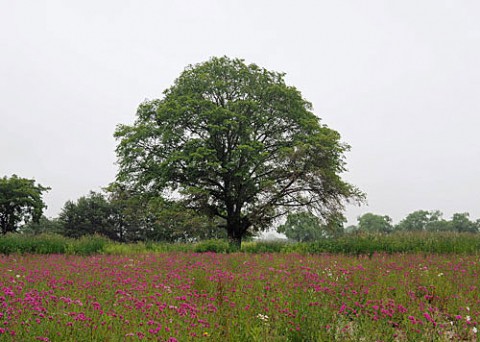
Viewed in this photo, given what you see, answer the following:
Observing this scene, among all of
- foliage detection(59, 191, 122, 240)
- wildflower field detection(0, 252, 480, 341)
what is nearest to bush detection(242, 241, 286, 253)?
wildflower field detection(0, 252, 480, 341)

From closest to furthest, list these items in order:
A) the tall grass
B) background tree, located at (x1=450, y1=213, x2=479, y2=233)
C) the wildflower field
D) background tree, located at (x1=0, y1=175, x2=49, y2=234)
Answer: the wildflower field < the tall grass < background tree, located at (x1=0, y1=175, x2=49, y2=234) < background tree, located at (x1=450, y1=213, x2=479, y2=233)

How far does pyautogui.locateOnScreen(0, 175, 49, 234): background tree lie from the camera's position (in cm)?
4622

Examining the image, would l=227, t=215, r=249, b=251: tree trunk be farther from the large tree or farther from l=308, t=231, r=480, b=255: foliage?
l=308, t=231, r=480, b=255: foliage

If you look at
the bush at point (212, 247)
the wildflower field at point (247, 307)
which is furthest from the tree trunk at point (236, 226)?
the wildflower field at point (247, 307)

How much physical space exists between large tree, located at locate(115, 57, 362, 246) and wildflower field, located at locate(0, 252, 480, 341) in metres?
14.1

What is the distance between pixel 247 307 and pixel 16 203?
51395 millimetres

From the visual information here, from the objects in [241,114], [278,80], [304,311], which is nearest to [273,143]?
[241,114]

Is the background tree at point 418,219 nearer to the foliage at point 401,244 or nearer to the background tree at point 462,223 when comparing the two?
the background tree at point 462,223

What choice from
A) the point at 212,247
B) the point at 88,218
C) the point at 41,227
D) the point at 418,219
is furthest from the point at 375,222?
the point at 212,247

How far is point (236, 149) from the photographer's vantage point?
2131 cm

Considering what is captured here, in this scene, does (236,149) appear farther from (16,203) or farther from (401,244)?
(16,203)

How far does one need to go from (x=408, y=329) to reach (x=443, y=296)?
78.9 inches

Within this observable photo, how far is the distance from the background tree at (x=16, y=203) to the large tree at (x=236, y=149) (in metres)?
30.0

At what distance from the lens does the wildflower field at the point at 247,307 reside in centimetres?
376
